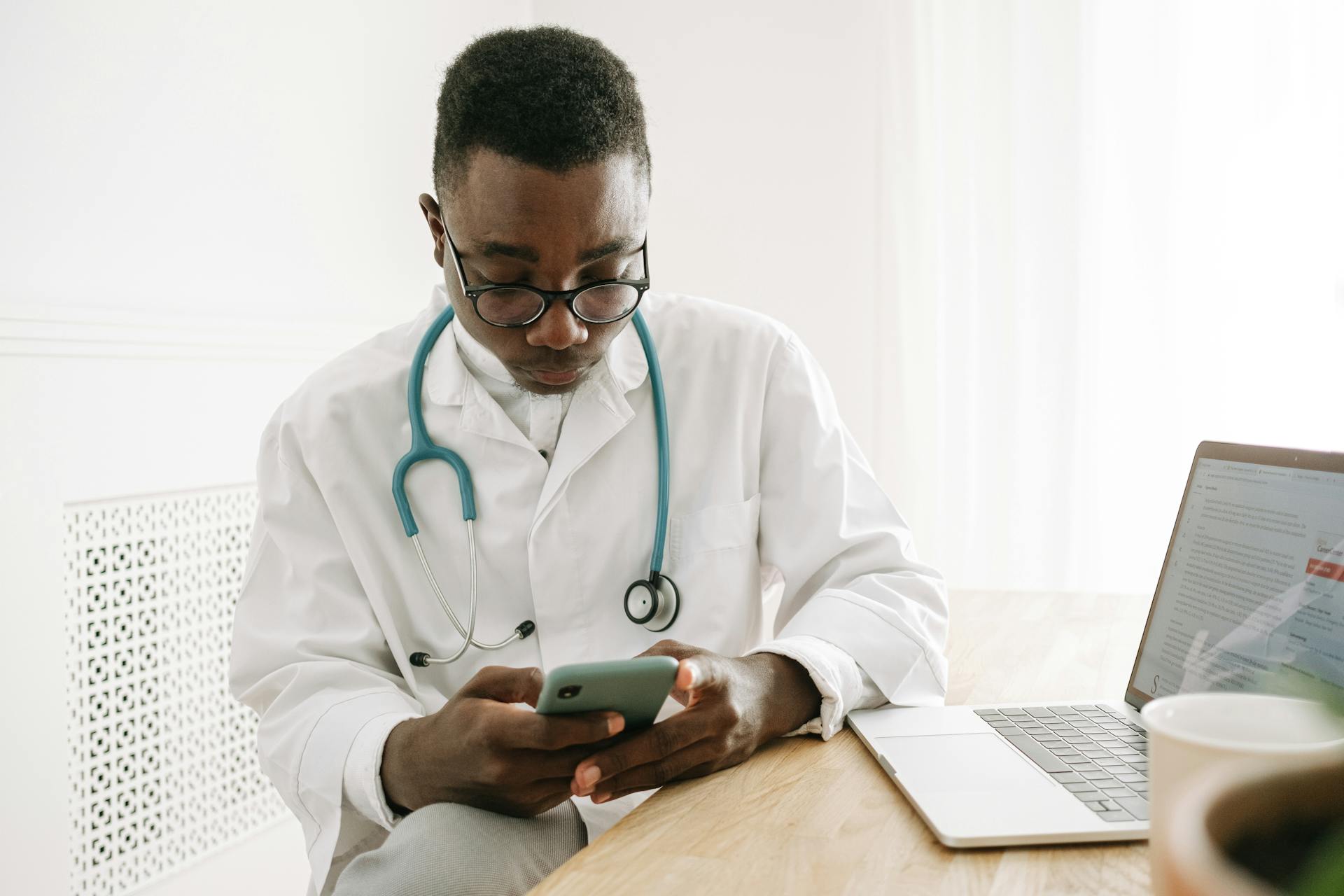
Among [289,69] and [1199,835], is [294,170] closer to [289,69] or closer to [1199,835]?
[289,69]

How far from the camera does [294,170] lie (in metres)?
2.04

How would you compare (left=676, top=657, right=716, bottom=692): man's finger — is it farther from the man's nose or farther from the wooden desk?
the man's nose

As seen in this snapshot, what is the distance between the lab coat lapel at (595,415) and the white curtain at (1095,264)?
166cm

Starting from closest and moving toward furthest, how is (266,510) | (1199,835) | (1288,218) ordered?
(1199,835), (266,510), (1288,218)

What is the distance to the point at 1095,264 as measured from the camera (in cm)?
257

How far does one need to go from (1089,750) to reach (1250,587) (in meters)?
0.18

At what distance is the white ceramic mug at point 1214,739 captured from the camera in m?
0.41

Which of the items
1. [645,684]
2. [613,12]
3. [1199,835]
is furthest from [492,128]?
[613,12]

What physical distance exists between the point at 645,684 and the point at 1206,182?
7.49ft

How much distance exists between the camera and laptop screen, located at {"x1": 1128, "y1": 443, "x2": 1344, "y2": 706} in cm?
72

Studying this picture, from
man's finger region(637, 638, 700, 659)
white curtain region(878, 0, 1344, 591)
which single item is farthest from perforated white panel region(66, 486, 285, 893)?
white curtain region(878, 0, 1344, 591)

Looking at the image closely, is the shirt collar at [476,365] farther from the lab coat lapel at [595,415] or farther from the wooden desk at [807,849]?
the wooden desk at [807,849]

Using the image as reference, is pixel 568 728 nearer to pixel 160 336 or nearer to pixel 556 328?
pixel 556 328

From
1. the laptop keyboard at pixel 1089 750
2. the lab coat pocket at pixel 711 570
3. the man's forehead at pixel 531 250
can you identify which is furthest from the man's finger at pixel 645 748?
the man's forehead at pixel 531 250
